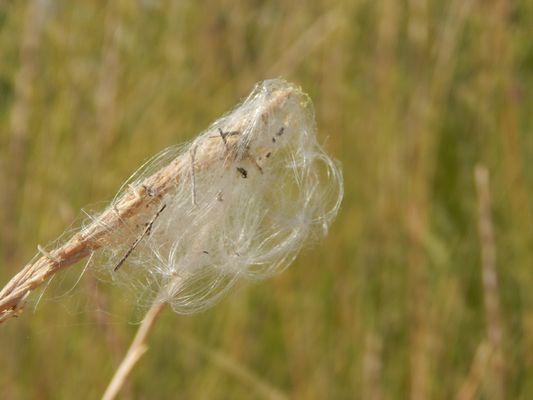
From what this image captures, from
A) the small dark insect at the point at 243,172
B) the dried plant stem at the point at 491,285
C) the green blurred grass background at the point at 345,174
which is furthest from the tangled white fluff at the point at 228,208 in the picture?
the green blurred grass background at the point at 345,174

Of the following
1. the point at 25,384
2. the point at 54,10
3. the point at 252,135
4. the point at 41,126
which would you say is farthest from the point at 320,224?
the point at 54,10

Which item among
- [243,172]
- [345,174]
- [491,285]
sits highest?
[243,172]

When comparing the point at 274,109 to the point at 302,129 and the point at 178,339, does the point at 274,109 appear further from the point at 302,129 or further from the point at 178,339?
the point at 178,339

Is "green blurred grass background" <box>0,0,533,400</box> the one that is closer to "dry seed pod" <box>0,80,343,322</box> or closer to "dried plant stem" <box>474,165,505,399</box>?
"dried plant stem" <box>474,165,505,399</box>

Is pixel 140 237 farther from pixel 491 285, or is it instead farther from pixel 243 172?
pixel 491 285

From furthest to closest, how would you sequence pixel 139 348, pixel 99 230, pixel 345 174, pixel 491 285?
pixel 345 174 → pixel 491 285 → pixel 139 348 → pixel 99 230

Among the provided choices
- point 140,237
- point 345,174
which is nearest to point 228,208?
point 140,237
